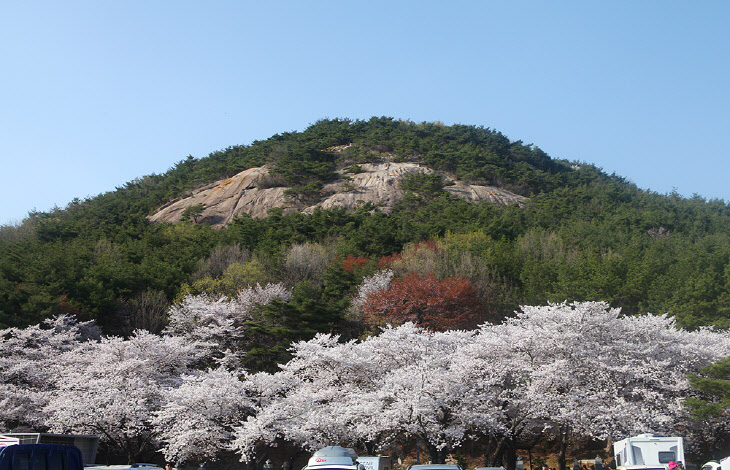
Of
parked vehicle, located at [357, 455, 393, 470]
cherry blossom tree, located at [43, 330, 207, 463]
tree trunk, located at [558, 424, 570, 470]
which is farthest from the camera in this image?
cherry blossom tree, located at [43, 330, 207, 463]

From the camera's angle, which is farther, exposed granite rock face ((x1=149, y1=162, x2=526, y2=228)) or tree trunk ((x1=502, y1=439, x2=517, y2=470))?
exposed granite rock face ((x1=149, y1=162, x2=526, y2=228))

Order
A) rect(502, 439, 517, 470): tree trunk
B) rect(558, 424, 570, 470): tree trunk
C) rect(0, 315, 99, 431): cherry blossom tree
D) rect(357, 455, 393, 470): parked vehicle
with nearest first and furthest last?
rect(357, 455, 393, 470): parked vehicle
rect(558, 424, 570, 470): tree trunk
rect(502, 439, 517, 470): tree trunk
rect(0, 315, 99, 431): cherry blossom tree

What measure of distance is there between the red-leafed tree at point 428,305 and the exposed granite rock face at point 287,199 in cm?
2654

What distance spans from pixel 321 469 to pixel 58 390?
2104 centimetres

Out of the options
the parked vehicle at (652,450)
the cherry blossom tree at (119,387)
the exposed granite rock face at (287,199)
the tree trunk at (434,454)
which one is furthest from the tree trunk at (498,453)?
the exposed granite rock face at (287,199)

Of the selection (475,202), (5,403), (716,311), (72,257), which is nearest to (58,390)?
(5,403)

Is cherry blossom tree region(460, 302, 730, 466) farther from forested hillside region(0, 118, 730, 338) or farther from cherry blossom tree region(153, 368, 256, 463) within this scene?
cherry blossom tree region(153, 368, 256, 463)

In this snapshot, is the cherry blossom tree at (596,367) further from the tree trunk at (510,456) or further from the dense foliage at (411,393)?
the tree trunk at (510,456)

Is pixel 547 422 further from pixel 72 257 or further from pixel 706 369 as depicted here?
pixel 72 257

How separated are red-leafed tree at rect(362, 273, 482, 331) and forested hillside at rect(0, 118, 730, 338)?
0.09m

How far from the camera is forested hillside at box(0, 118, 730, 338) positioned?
30.4 metres

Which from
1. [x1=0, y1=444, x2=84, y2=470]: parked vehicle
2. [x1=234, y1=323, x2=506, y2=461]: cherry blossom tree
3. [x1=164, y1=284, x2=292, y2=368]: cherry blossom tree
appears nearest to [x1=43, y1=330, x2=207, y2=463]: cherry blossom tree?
[x1=164, y1=284, x2=292, y2=368]: cherry blossom tree

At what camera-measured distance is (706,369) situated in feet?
66.2

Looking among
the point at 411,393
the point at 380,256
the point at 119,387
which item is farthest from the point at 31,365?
the point at 380,256
